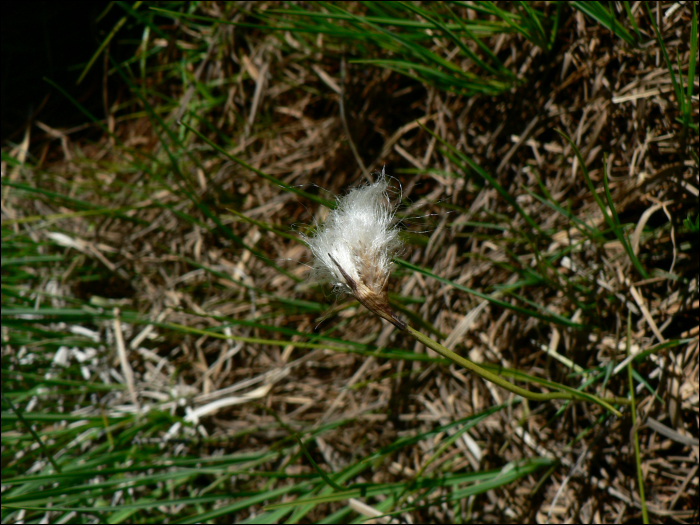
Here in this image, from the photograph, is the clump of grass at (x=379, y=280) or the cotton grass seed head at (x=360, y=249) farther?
the clump of grass at (x=379, y=280)

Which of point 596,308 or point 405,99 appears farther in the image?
point 405,99

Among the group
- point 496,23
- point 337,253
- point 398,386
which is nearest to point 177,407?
point 398,386

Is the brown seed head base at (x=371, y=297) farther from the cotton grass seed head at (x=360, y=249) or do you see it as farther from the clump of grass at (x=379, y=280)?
the clump of grass at (x=379, y=280)

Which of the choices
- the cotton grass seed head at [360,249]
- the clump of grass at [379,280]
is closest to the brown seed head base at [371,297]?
the cotton grass seed head at [360,249]

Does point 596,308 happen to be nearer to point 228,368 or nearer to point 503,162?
point 503,162

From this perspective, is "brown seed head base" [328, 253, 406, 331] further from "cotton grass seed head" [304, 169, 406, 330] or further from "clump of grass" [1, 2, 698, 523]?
"clump of grass" [1, 2, 698, 523]

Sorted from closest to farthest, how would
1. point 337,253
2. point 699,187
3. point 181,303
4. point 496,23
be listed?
point 337,253
point 699,187
point 496,23
point 181,303

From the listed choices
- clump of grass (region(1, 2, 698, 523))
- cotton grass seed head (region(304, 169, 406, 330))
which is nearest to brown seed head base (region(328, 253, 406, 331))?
cotton grass seed head (region(304, 169, 406, 330))
